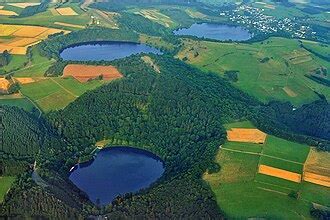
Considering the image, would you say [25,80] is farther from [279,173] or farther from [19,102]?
[279,173]

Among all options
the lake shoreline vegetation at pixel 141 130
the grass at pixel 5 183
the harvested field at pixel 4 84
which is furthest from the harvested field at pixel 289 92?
the grass at pixel 5 183

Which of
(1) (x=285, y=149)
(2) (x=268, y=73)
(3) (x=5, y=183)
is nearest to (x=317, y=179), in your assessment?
(1) (x=285, y=149)

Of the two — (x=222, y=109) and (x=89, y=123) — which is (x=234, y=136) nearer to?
(x=222, y=109)

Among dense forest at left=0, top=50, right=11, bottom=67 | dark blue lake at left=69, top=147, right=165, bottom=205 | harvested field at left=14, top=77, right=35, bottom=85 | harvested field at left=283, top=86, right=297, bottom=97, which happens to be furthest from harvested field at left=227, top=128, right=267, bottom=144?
dense forest at left=0, top=50, right=11, bottom=67

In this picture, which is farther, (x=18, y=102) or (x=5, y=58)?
(x=5, y=58)

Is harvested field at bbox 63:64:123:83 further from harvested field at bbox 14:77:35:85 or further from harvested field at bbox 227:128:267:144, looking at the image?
harvested field at bbox 227:128:267:144

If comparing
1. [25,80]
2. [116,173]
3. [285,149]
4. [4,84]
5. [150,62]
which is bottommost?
[116,173]

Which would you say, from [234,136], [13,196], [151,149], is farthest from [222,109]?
[13,196]
